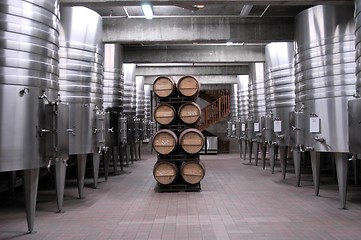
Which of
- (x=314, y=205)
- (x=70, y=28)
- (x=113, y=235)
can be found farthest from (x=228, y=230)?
(x=70, y=28)

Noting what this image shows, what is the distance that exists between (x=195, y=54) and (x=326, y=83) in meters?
6.96

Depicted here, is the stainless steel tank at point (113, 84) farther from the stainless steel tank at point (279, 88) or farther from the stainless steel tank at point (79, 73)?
the stainless steel tank at point (279, 88)

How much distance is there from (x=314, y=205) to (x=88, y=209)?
12.3 ft

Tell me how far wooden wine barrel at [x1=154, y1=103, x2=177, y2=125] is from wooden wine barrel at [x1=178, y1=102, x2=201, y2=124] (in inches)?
6.7

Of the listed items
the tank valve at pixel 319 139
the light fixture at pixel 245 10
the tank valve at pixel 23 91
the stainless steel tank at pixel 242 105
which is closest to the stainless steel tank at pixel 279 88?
the light fixture at pixel 245 10

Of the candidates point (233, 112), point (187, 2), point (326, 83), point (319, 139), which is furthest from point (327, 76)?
point (233, 112)

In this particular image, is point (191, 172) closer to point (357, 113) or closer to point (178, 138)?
point (178, 138)

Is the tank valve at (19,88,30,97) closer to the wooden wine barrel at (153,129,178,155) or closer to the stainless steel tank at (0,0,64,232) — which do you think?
the stainless steel tank at (0,0,64,232)

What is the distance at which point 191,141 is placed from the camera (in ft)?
25.5

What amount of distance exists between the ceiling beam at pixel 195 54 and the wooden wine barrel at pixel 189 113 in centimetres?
501

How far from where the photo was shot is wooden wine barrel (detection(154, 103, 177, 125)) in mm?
8008

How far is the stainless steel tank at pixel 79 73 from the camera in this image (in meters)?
6.84

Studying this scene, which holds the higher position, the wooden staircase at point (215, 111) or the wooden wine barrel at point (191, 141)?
the wooden staircase at point (215, 111)

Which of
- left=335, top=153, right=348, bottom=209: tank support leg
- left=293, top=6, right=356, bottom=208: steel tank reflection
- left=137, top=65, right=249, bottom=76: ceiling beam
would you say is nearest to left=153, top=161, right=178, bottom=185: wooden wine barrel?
left=293, top=6, right=356, bottom=208: steel tank reflection
